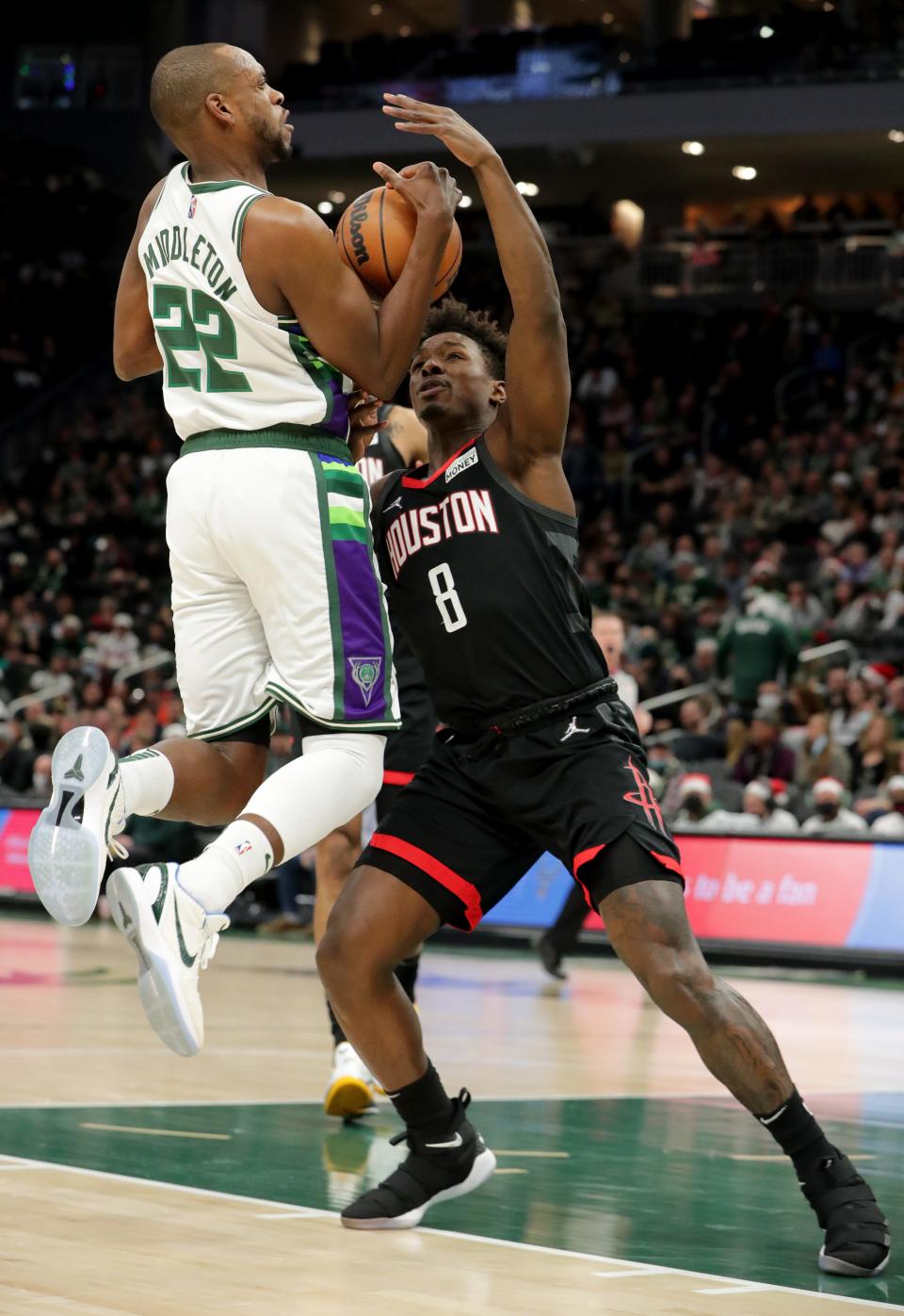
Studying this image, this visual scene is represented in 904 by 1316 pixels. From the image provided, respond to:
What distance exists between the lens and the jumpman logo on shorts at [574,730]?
14.3ft

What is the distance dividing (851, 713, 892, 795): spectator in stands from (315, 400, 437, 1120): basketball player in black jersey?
7.93 metres

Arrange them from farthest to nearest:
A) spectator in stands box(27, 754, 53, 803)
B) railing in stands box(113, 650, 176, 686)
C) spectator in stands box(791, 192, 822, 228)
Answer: spectator in stands box(791, 192, 822, 228), railing in stands box(113, 650, 176, 686), spectator in stands box(27, 754, 53, 803)

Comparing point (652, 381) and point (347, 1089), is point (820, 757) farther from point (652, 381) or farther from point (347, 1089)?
point (652, 381)

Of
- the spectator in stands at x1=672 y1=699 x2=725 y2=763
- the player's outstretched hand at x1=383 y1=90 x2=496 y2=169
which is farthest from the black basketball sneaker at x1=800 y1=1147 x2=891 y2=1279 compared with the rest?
the spectator in stands at x1=672 y1=699 x2=725 y2=763

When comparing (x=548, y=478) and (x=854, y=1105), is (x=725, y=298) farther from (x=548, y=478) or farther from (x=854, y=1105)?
(x=548, y=478)

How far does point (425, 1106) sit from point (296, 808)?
904 millimetres

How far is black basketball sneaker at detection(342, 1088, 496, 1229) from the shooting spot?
435 centimetres

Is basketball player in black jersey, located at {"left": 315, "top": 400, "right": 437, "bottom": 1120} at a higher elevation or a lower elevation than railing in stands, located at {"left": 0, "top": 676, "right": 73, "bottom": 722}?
higher

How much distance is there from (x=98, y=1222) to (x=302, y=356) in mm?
1930

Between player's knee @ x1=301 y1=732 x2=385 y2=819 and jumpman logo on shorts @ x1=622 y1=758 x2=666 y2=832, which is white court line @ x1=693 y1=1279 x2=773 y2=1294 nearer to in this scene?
jumpman logo on shorts @ x1=622 y1=758 x2=666 y2=832

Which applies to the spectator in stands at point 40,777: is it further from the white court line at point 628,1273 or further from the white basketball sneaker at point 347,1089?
the white court line at point 628,1273

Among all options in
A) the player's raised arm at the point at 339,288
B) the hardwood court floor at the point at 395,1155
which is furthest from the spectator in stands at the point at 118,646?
the player's raised arm at the point at 339,288

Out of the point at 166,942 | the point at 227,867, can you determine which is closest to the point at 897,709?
the point at 227,867

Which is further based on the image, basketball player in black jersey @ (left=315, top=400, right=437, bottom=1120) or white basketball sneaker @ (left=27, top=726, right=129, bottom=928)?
basketball player in black jersey @ (left=315, top=400, right=437, bottom=1120)
